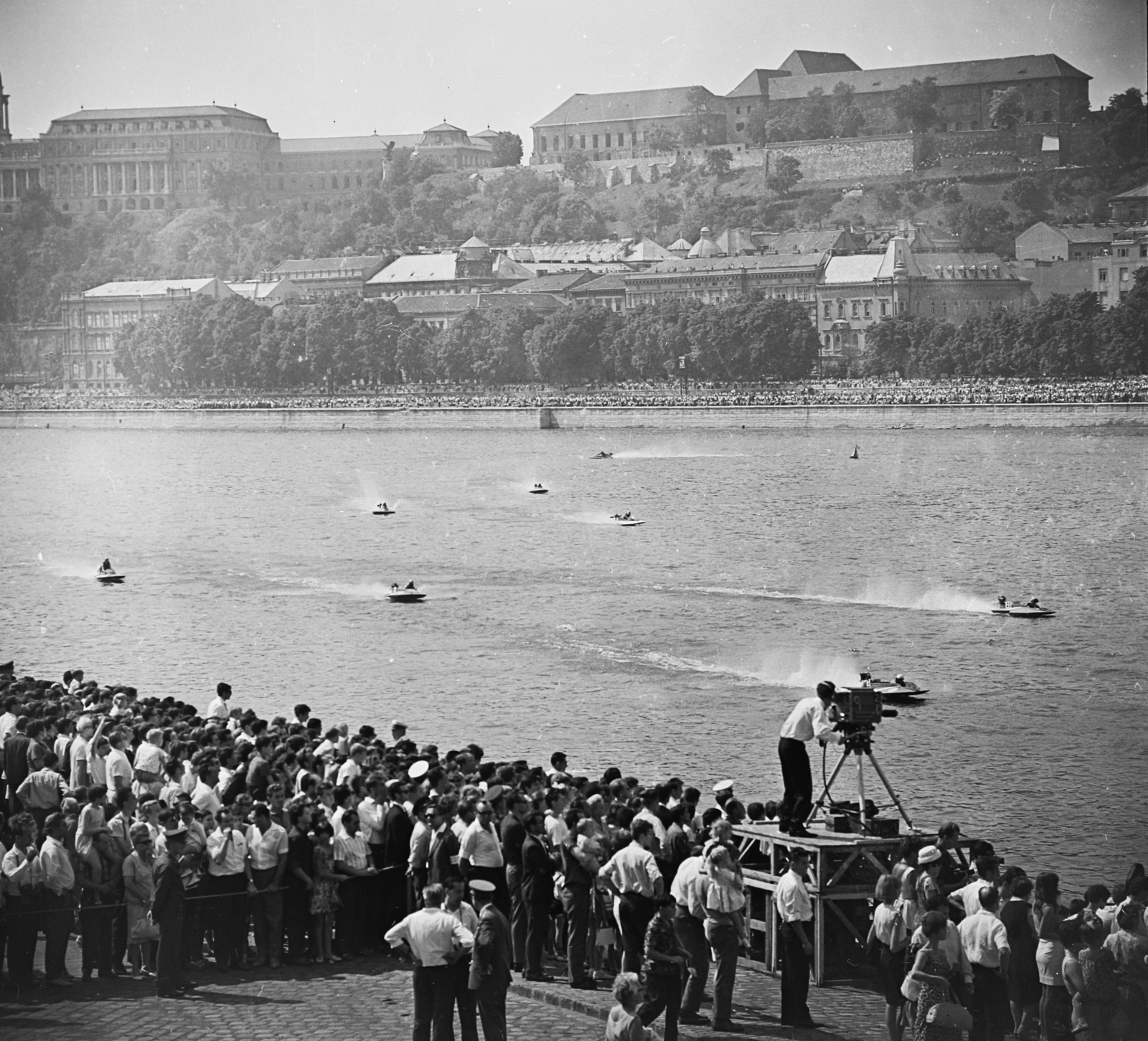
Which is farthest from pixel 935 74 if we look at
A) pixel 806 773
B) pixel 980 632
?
pixel 806 773

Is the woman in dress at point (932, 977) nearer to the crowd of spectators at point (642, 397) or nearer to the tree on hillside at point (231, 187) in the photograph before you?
the crowd of spectators at point (642, 397)

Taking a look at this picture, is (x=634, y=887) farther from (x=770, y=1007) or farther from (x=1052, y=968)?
(x=1052, y=968)

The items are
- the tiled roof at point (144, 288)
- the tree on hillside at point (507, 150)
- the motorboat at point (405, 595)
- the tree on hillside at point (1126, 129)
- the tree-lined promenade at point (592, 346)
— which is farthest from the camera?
the tree on hillside at point (507, 150)

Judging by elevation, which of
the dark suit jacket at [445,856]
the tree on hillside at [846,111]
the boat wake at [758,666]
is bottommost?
the boat wake at [758,666]

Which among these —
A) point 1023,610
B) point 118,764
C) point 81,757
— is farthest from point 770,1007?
point 1023,610

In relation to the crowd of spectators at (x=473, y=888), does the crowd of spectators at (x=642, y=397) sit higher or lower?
higher

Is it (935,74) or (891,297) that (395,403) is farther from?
(935,74)

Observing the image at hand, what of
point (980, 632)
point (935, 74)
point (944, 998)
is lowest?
point (980, 632)

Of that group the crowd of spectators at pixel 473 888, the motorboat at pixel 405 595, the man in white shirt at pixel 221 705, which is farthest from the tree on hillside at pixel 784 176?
the crowd of spectators at pixel 473 888

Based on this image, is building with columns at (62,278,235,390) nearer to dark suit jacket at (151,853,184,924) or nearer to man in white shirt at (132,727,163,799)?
man in white shirt at (132,727,163,799)
